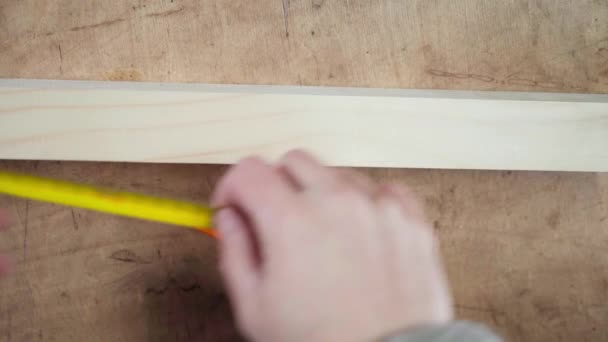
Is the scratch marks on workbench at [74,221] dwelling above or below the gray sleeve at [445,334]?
above

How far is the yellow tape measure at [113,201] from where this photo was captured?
56 centimetres

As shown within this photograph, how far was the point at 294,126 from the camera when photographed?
2.36 feet

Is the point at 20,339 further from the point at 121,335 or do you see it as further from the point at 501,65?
the point at 501,65

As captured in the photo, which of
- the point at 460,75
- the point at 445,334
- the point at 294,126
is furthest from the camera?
the point at 460,75

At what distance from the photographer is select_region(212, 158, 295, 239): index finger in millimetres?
491

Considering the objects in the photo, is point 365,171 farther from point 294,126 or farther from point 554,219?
point 554,219

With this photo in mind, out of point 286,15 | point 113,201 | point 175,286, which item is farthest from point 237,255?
point 286,15

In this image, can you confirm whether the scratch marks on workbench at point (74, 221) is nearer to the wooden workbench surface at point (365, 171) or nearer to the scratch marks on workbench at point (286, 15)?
the wooden workbench surface at point (365, 171)

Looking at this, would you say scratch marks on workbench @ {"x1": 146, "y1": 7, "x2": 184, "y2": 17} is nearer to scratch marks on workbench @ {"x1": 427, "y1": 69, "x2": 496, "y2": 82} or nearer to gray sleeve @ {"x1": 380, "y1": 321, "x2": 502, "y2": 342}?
scratch marks on workbench @ {"x1": 427, "y1": 69, "x2": 496, "y2": 82}

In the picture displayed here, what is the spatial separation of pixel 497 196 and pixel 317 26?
39 centimetres

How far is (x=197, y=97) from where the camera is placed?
711 millimetres

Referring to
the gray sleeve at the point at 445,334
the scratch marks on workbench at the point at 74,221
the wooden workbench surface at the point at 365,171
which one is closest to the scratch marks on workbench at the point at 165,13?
the wooden workbench surface at the point at 365,171

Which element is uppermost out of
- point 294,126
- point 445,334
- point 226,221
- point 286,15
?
point 286,15

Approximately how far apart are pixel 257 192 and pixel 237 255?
6 centimetres
